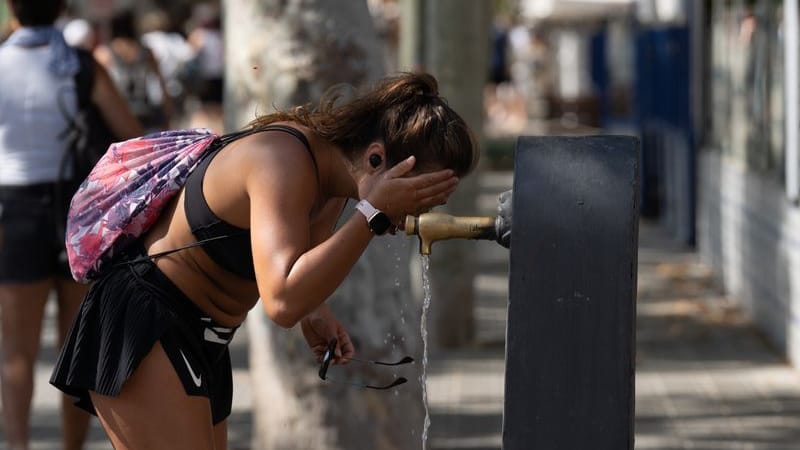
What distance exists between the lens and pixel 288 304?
3.11 meters

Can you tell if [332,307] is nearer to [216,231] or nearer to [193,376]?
[193,376]

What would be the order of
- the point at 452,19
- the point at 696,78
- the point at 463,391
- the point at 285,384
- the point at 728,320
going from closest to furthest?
the point at 285,384 → the point at 463,391 → the point at 452,19 → the point at 728,320 → the point at 696,78

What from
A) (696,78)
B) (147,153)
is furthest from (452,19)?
(147,153)

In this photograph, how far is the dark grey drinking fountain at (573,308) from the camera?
2.86 metres

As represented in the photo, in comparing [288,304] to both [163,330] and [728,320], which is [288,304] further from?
[728,320]

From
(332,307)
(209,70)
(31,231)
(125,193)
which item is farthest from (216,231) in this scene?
(209,70)

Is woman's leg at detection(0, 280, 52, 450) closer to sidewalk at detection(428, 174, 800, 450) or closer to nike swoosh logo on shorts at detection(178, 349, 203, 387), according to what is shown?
sidewalk at detection(428, 174, 800, 450)

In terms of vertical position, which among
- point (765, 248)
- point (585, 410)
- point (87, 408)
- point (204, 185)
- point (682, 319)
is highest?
point (204, 185)

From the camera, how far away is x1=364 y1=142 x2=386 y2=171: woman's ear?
3.20 meters

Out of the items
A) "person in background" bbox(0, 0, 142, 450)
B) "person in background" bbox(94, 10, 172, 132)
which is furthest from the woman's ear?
"person in background" bbox(94, 10, 172, 132)

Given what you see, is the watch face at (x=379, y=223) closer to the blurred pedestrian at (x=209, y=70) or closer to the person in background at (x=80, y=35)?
the person in background at (x=80, y=35)

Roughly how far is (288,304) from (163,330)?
441 millimetres

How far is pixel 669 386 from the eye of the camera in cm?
786

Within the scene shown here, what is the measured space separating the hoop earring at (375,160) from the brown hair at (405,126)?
0.06 ft
